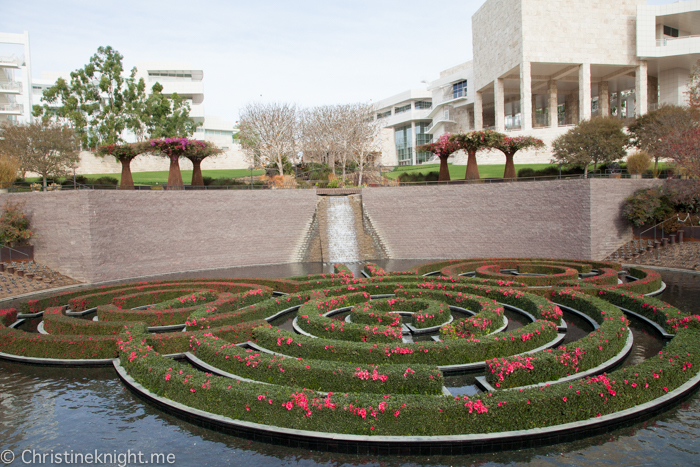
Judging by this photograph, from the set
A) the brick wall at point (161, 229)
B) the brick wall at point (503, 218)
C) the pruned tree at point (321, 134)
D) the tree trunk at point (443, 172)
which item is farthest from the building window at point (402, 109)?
the brick wall at point (161, 229)

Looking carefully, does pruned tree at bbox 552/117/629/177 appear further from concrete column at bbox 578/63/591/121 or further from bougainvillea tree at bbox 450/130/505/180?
concrete column at bbox 578/63/591/121

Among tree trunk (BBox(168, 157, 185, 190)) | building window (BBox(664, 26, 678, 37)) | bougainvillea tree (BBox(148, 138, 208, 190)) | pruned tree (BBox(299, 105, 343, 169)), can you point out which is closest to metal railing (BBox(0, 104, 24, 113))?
pruned tree (BBox(299, 105, 343, 169))

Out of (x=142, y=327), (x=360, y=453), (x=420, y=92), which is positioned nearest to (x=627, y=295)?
(x=360, y=453)

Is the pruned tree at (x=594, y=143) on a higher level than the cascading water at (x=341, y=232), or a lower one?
higher

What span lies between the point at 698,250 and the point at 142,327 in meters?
30.8

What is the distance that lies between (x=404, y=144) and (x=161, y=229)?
237 ft

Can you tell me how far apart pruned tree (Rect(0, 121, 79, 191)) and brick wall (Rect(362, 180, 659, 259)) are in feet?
89.9

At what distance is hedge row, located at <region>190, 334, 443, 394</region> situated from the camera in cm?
1033

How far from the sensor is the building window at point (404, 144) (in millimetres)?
→ 92713

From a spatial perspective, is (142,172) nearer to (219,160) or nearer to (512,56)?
(219,160)

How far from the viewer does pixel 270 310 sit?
17422mm

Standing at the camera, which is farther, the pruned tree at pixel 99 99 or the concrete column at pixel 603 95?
the concrete column at pixel 603 95

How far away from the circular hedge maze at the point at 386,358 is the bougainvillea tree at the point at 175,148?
13.6 m

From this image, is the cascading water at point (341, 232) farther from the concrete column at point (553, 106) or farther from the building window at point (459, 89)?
the building window at point (459, 89)
